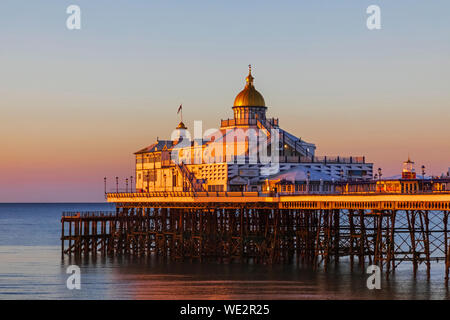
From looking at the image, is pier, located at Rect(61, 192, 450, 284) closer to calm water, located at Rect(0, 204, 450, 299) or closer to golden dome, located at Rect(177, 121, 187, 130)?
calm water, located at Rect(0, 204, 450, 299)

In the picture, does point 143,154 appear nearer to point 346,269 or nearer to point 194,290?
point 346,269

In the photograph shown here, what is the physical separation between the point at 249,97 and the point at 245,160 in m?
13.6

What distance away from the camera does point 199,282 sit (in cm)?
7644

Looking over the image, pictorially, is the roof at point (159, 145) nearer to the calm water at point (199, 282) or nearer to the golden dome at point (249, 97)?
the golden dome at point (249, 97)

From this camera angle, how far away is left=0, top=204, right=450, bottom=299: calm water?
2734 inches

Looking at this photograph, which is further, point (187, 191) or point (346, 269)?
point (187, 191)

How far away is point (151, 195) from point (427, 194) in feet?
135

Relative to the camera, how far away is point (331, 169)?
339 ft

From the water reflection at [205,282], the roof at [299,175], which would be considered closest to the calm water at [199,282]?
the water reflection at [205,282]

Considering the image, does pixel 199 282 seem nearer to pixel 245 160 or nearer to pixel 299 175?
pixel 299 175

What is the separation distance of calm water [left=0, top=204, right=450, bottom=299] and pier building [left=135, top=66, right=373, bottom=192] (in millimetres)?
11614

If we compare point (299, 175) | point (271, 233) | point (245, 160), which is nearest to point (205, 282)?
point (271, 233)

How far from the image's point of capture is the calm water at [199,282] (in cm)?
6944
